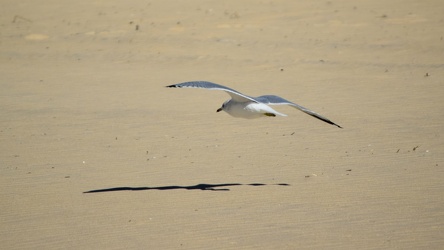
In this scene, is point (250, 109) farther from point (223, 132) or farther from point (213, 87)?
point (223, 132)

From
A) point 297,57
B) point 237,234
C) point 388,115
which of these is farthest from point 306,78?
point 237,234

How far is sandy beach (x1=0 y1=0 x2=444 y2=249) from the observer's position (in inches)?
277

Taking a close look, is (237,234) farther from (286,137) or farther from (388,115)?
(388,115)

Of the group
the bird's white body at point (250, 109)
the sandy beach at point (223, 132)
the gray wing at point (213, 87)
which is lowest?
the sandy beach at point (223, 132)

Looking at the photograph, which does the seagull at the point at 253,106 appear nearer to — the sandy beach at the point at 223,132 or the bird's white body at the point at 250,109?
the bird's white body at the point at 250,109

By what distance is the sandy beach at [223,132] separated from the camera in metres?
7.02

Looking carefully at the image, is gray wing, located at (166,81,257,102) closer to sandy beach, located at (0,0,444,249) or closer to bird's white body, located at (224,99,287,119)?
bird's white body, located at (224,99,287,119)

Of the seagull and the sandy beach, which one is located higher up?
the seagull

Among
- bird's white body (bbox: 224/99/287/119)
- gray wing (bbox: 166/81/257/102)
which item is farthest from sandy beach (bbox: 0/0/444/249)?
gray wing (bbox: 166/81/257/102)

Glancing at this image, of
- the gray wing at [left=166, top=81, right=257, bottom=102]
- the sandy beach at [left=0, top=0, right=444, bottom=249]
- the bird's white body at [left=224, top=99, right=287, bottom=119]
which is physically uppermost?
the gray wing at [left=166, top=81, right=257, bottom=102]

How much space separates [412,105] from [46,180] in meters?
6.66

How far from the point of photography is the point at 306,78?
15.7 meters

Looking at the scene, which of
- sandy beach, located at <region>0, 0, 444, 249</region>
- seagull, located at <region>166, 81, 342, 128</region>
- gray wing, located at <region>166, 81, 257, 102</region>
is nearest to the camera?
sandy beach, located at <region>0, 0, 444, 249</region>

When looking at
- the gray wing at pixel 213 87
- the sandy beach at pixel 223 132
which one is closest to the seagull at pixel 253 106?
the gray wing at pixel 213 87
